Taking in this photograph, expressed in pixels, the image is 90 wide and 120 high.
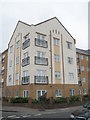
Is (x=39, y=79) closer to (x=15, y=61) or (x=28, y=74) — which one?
(x=28, y=74)

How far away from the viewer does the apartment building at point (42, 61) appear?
21828mm

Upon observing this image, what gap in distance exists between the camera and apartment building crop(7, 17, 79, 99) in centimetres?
2183

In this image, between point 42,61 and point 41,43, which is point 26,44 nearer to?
point 41,43

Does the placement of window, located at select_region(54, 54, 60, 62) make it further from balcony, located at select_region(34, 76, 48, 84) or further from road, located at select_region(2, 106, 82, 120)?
road, located at select_region(2, 106, 82, 120)

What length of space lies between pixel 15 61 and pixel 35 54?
5.90m

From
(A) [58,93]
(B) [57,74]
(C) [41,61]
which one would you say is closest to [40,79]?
(C) [41,61]

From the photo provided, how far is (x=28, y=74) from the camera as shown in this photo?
72.0 feet

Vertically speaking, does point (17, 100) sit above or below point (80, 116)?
below

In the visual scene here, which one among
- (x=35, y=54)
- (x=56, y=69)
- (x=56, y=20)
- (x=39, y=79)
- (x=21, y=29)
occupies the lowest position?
(x=39, y=79)

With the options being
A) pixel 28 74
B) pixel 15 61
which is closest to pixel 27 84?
pixel 28 74

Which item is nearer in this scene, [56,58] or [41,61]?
[41,61]

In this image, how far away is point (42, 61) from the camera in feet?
74.3

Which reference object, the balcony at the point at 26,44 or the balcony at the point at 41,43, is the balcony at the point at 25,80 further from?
the balcony at the point at 41,43

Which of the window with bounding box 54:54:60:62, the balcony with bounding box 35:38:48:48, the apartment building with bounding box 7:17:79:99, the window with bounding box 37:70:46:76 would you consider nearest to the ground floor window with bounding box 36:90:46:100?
the apartment building with bounding box 7:17:79:99
